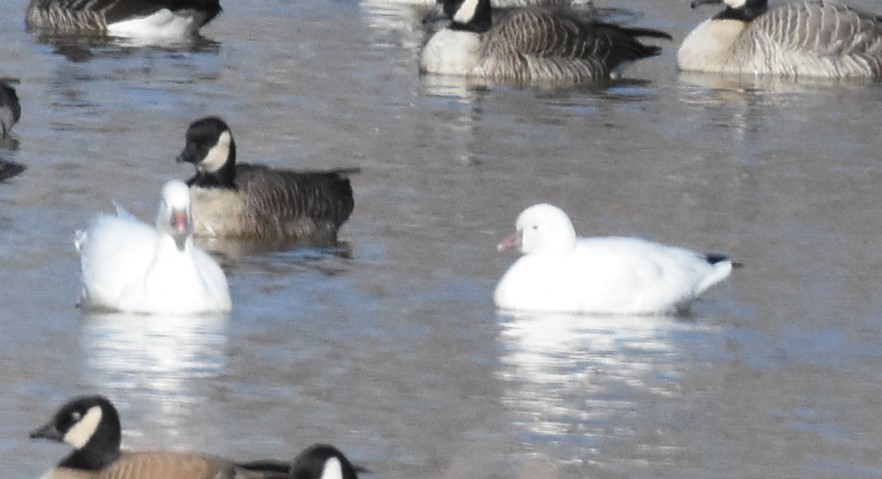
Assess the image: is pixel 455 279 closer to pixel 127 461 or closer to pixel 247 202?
pixel 247 202

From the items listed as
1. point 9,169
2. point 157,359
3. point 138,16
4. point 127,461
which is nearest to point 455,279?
point 157,359

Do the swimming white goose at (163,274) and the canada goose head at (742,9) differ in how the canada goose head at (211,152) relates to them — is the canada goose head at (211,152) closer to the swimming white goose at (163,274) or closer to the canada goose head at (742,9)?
the swimming white goose at (163,274)

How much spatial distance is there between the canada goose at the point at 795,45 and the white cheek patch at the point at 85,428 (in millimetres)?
15913

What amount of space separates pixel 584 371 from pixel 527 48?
11.8 meters

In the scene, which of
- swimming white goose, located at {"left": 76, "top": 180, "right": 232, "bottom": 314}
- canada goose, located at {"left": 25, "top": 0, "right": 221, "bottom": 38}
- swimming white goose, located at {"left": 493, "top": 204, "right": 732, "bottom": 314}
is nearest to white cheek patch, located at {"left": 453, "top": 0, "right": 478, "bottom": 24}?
canada goose, located at {"left": 25, "top": 0, "right": 221, "bottom": 38}

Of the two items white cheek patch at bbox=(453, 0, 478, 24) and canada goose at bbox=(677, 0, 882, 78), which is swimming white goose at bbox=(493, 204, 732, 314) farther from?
canada goose at bbox=(677, 0, 882, 78)

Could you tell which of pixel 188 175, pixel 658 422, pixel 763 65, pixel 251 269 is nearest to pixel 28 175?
pixel 188 175

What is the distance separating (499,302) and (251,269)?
1.88m

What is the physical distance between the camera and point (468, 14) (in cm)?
2350

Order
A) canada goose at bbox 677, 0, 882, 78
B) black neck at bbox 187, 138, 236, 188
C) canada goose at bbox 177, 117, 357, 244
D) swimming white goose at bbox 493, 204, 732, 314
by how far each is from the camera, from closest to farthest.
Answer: swimming white goose at bbox 493, 204, 732, 314, canada goose at bbox 177, 117, 357, 244, black neck at bbox 187, 138, 236, 188, canada goose at bbox 677, 0, 882, 78

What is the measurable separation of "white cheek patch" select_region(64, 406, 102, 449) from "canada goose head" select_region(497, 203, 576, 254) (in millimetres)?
4940

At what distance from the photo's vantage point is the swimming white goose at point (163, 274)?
12.4 m

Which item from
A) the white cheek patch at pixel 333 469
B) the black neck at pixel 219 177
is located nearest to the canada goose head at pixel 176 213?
the black neck at pixel 219 177

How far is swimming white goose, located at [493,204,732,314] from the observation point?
1290 centimetres
